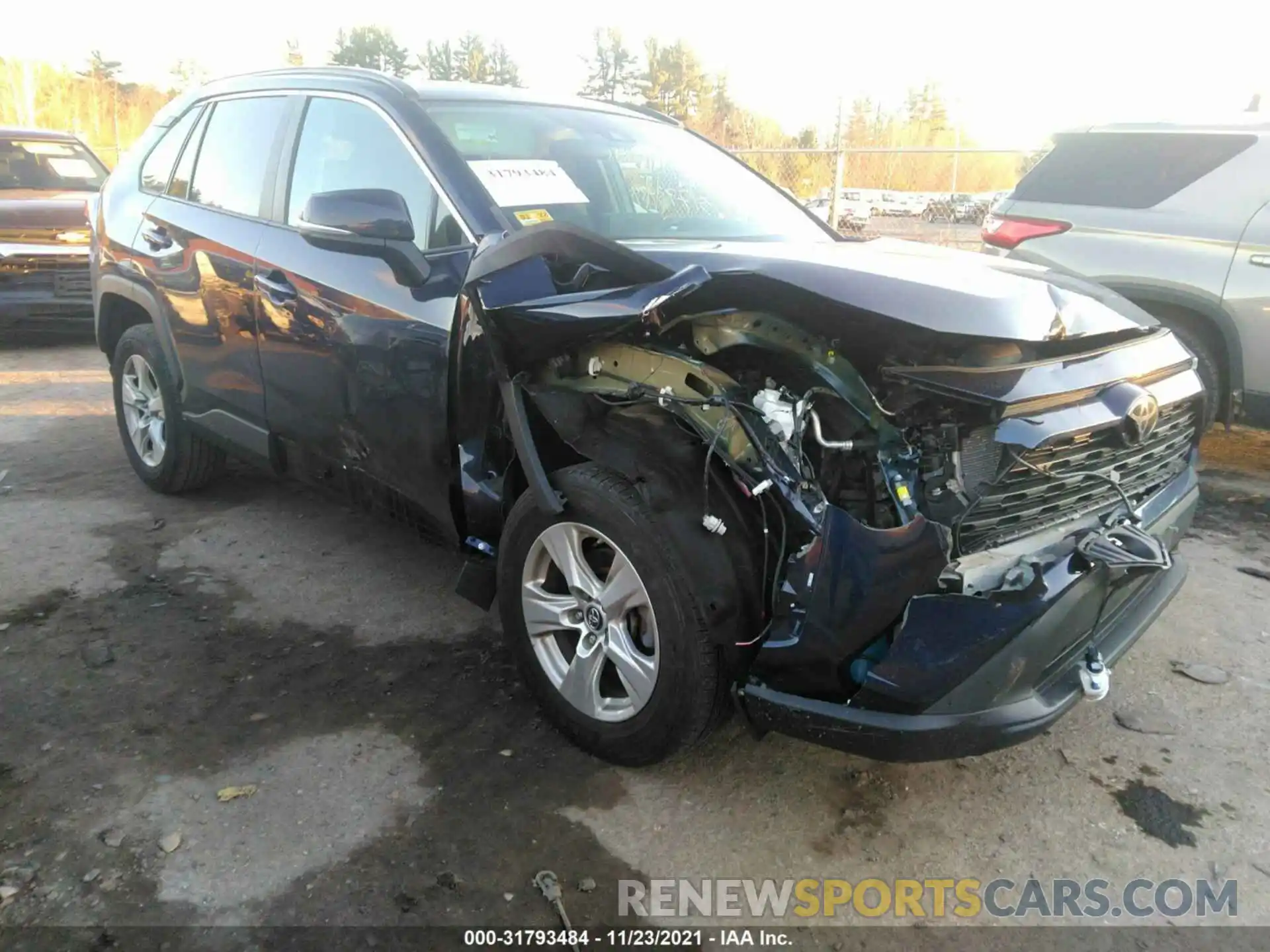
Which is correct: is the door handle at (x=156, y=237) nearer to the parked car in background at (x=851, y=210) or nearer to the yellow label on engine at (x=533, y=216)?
the yellow label on engine at (x=533, y=216)

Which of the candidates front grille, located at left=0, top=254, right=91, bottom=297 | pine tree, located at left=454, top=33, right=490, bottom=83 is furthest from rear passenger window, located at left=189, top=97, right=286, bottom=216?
pine tree, located at left=454, top=33, right=490, bottom=83

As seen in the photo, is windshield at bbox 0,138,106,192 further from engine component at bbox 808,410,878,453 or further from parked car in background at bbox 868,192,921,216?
engine component at bbox 808,410,878,453

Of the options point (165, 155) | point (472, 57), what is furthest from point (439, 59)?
point (165, 155)

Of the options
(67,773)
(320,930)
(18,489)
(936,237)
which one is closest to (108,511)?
(18,489)

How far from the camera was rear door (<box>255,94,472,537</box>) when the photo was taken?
290 centimetres

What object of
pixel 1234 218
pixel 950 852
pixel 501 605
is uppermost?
pixel 1234 218

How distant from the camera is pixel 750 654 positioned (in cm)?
228

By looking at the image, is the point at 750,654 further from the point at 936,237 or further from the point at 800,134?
the point at 800,134

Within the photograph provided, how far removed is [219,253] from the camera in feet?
12.3

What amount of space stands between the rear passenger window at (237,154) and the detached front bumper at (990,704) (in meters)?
2.86

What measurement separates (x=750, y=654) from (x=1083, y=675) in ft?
2.56

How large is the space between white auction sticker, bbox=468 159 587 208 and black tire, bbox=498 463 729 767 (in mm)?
974

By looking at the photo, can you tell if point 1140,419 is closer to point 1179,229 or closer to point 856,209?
point 1179,229

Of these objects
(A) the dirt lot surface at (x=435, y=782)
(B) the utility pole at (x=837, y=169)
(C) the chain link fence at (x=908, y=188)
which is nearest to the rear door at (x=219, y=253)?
(A) the dirt lot surface at (x=435, y=782)
